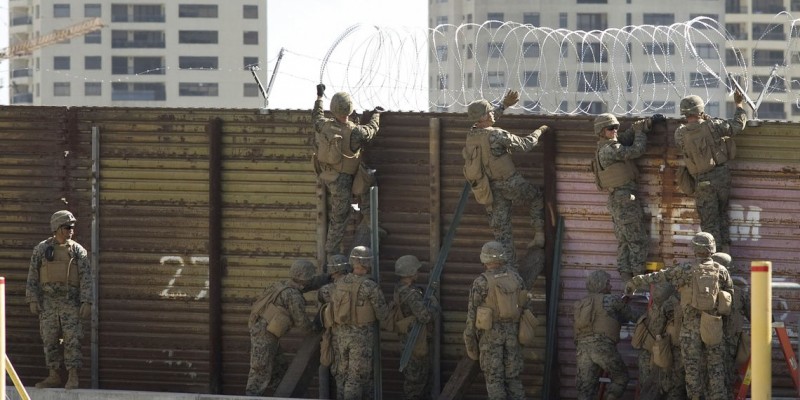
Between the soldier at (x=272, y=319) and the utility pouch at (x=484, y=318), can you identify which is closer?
the utility pouch at (x=484, y=318)

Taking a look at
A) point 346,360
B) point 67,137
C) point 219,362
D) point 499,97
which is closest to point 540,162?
point 499,97

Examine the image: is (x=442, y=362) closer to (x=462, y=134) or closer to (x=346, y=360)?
(x=346, y=360)

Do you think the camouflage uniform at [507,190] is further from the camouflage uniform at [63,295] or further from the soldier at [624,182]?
the camouflage uniform at [63,295]

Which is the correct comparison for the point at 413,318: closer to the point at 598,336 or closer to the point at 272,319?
the point at 272,319

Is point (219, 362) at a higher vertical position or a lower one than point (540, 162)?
lower

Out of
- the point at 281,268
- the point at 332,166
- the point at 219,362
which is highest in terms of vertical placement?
the point at 332,166

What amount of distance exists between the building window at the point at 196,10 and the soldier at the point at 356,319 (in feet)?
187

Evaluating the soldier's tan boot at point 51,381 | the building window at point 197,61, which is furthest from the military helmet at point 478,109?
the building window at point 197,61

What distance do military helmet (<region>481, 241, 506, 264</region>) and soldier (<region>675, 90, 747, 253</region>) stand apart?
181cm

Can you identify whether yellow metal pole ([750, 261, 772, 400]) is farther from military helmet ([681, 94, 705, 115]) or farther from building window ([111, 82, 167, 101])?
building window ([111, 82, 167, 101])

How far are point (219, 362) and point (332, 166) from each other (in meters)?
2.30

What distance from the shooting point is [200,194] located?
14.3 metres

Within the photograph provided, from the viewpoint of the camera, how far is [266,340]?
1343cm

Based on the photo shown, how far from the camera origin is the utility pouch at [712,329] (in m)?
12.0
